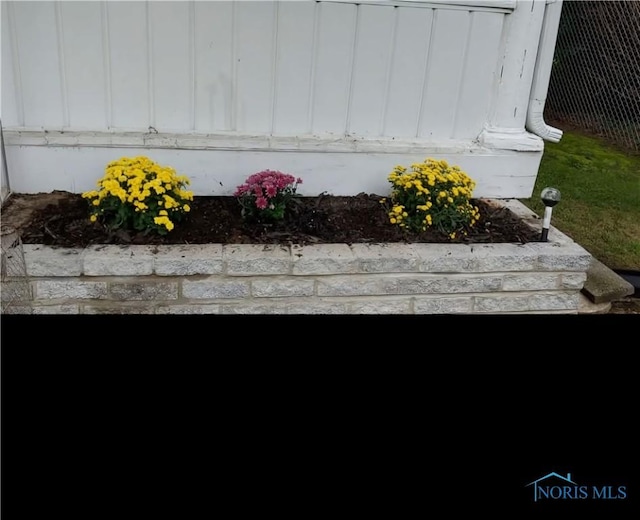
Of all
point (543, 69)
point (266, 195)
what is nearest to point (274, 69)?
point (266, 195)

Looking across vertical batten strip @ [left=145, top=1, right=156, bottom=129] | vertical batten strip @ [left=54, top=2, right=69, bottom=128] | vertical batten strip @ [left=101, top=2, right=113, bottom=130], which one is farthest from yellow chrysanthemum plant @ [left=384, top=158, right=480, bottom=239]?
vertical batten strip @ [left=54, top=2, right=69, bottom=128]

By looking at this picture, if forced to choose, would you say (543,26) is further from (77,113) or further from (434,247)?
(77,113)

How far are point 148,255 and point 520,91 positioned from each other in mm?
2419

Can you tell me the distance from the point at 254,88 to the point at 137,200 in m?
0.98

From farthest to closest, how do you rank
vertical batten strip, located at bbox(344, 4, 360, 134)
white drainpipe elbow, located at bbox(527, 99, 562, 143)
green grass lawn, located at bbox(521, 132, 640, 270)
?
green grass lawn, located at bbox(521, 132, 640, 270) < white drainpipe elbow, located at bbox(527, 99, 562, 143) < vertical batten strip, located at bbox(344, 4, 360, 134)

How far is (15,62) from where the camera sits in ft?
10.9

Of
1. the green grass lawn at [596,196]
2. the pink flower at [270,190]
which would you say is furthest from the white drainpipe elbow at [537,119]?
the pink flower at [270,190]

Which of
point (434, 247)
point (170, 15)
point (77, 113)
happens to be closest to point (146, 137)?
point (77, 113)

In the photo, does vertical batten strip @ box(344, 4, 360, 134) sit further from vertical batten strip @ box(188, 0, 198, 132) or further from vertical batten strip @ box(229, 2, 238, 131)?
vertical batten strip @ box(188, 0, 198, 132)

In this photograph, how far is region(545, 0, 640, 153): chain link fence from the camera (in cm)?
870

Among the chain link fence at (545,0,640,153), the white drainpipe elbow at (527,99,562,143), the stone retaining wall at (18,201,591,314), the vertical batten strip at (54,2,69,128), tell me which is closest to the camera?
the stone retaining wall at (18,201,591,314)

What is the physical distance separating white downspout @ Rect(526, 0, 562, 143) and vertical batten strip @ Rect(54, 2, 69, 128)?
272cm

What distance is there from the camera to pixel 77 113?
347cm
